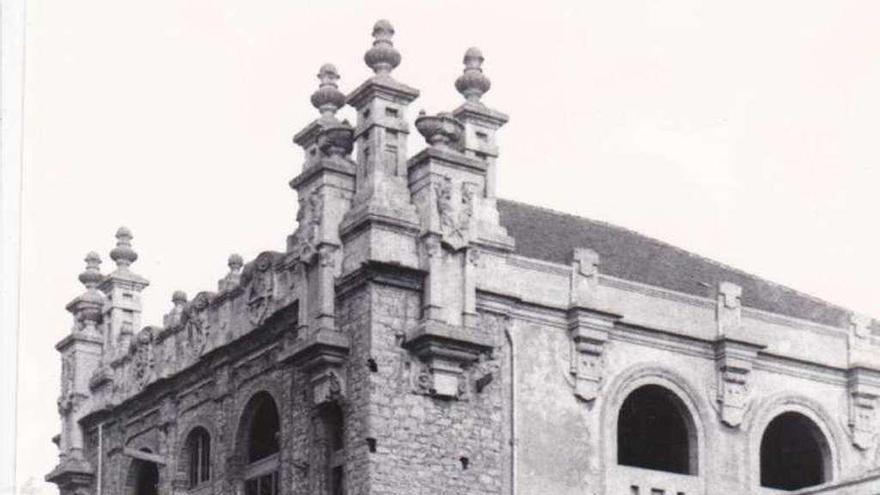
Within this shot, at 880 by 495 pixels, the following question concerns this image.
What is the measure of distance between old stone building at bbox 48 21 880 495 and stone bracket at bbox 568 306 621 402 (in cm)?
3

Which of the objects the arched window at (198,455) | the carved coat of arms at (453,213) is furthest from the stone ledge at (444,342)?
the arched window at (198,455)

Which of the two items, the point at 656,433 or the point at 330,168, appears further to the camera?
the point at 656,433

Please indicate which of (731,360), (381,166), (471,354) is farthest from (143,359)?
(731,360)

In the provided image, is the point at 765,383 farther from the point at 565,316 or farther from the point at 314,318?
the point at 314,318

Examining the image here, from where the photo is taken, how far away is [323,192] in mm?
27812

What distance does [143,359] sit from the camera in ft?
114

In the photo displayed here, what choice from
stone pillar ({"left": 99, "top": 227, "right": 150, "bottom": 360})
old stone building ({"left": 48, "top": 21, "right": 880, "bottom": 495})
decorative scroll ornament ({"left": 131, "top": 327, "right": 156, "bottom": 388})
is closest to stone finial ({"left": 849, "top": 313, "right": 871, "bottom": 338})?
old stone building ({"left": 48, "top": 21, "right": 880, "bottom": 495})

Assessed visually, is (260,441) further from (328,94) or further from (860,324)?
(860,324)

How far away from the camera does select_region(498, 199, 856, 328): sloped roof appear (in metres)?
30.4

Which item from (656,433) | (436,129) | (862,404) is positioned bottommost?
(656,433)

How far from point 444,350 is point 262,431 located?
5803 mm

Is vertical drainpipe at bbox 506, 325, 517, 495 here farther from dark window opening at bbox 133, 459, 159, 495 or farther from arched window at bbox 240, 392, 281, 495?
dark window opening at bbox 133, 459, 159, 495

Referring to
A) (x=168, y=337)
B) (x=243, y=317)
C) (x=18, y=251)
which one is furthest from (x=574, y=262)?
(x=18, y=251)

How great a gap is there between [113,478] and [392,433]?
11351 millimetres
